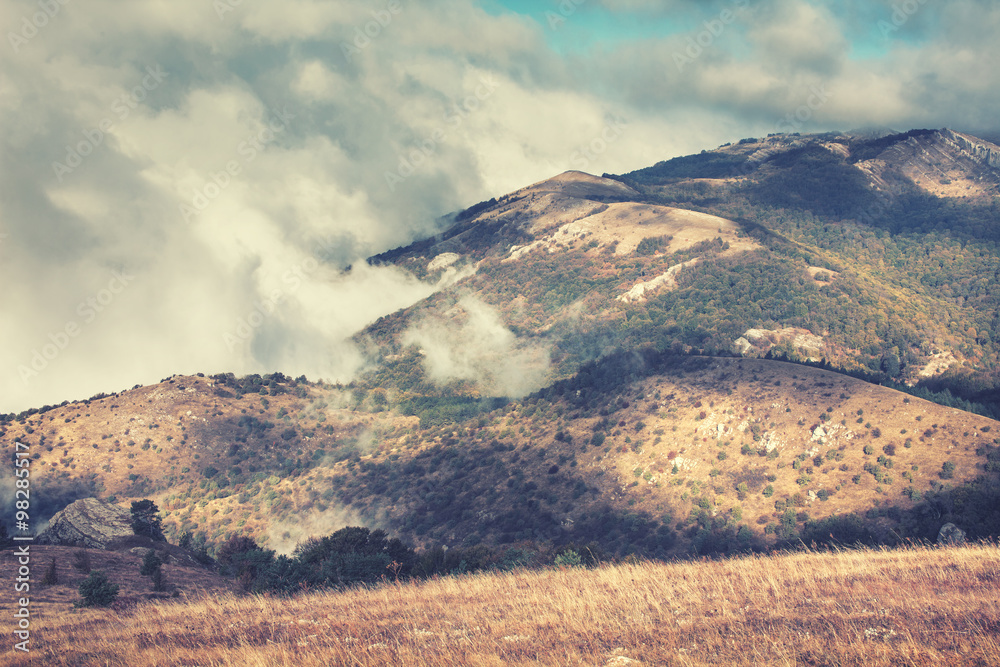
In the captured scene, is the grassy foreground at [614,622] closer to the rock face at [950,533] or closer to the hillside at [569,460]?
the rock face at [950,533]

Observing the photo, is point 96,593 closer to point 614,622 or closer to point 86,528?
point 614,622

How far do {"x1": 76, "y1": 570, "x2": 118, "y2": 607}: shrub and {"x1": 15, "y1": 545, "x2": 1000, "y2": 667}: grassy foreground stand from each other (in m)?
1.53

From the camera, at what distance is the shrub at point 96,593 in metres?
19.7

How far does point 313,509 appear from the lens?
408 feet

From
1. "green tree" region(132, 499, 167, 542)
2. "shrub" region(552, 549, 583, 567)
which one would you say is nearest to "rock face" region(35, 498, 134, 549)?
"green tree" region(132, 499, 167, 542)

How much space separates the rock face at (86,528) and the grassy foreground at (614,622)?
78.8 ft

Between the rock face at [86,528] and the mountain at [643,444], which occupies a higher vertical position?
the rock face at [86,528]

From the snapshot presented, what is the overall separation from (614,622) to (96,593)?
2026cm

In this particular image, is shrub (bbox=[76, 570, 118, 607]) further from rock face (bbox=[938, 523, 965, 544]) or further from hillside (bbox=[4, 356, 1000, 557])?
hillside (bbox=[4, 356, 1000, 557])

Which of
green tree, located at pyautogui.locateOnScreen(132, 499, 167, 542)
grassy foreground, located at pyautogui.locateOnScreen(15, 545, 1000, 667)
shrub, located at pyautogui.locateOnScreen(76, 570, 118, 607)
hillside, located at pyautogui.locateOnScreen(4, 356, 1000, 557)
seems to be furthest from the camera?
hillside, located at pyautogui.locateOnScreen(4, 356, 1000, 557)

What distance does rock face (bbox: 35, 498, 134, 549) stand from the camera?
36.8 metres

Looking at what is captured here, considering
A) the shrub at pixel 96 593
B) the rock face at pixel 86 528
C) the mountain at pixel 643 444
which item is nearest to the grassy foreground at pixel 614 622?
the shrub at pixel 96 593

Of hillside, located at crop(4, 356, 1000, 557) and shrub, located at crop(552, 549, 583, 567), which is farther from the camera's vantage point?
hillside, located at crop(4, 356, 1000, 557)

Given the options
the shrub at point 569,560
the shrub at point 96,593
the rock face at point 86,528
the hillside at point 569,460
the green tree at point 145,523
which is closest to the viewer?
the shrub at point 96,593
